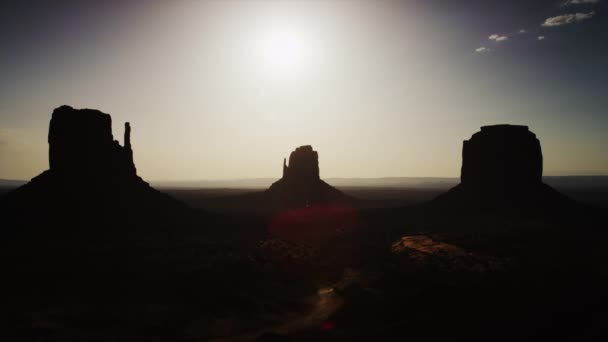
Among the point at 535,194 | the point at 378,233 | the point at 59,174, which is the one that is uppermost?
the point at 59,174

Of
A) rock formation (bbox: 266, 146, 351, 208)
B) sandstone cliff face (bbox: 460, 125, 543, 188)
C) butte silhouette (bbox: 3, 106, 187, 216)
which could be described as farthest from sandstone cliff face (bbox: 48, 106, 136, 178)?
sandstone cliff face (bbox: 460, 125, 543, 188)

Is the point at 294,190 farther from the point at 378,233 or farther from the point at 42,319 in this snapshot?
the point at 42,319

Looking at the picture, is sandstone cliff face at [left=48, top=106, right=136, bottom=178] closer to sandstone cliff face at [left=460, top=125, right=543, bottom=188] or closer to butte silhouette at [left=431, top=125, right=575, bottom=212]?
butte silhouette at [left=431, top=125, right=575, bottom=212]

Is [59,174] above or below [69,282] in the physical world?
above

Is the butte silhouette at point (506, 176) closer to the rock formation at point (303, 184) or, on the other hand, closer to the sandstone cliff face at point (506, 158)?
the sandstone cliff face at point (506, 158)

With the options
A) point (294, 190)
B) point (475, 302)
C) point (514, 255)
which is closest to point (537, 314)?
point (475, 302)

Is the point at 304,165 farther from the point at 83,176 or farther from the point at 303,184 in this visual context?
the point at 83,176

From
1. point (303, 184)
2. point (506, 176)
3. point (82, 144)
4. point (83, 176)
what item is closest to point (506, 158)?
point (506, 176)
